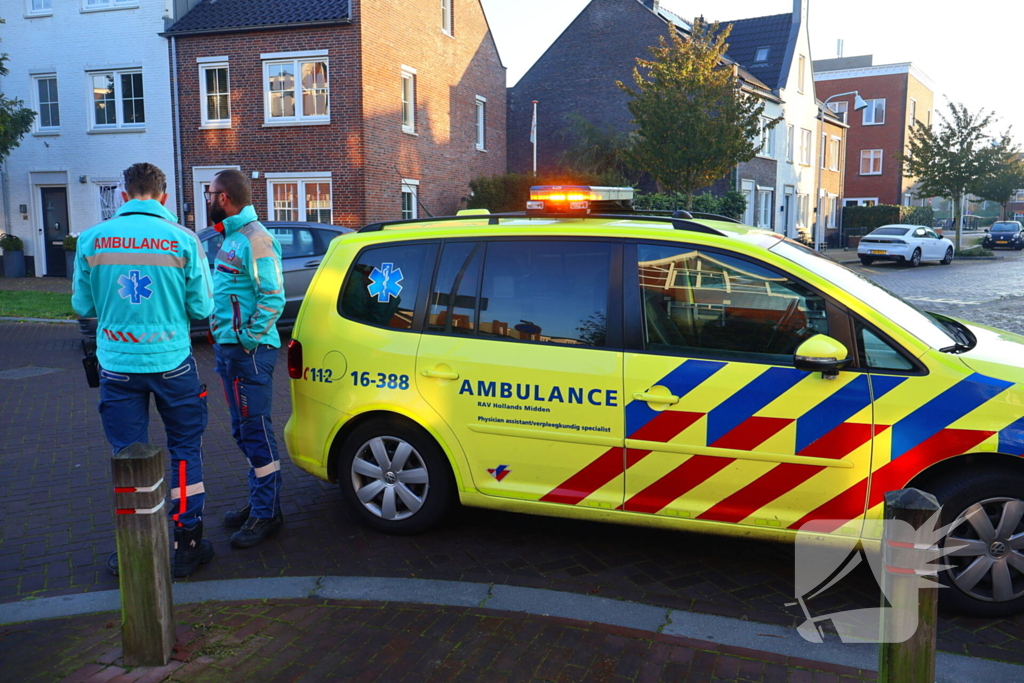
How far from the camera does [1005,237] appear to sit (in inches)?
1630

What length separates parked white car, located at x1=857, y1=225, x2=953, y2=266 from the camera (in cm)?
2952

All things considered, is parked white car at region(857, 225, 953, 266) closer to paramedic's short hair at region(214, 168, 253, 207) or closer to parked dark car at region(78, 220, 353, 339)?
parked dark car at region(78, 220, 353, 339)

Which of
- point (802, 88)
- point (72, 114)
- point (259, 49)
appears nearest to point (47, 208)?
point (72, 114)

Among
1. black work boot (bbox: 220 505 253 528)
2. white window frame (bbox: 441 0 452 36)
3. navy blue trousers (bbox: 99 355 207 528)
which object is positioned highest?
white window frame (bbox: 441 0 452 36)

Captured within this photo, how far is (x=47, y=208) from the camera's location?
24375 millimetres

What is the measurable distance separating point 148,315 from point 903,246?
97.9ft

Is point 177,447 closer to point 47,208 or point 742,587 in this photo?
point 742,587

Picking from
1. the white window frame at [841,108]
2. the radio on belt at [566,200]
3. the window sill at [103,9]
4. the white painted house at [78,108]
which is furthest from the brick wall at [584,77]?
the radio on belt at [566,200]

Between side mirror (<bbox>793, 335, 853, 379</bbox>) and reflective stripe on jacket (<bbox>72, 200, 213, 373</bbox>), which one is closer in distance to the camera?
side mirror (<bbox>793, 335, 853, 379</bbox>)

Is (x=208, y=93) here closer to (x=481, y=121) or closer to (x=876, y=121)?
(x=481, y=121)

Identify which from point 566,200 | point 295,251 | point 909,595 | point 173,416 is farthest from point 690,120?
point 909,595

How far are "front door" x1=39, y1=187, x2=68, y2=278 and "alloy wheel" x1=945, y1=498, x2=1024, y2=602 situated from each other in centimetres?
2529

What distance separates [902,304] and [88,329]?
4.39m

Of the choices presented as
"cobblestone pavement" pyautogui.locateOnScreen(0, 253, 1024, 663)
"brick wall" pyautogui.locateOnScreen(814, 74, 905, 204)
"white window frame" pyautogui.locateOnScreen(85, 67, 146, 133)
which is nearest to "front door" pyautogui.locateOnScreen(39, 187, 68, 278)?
"white window frame" pyautogui.locateOnScreen(85, 67, 146, 133)
